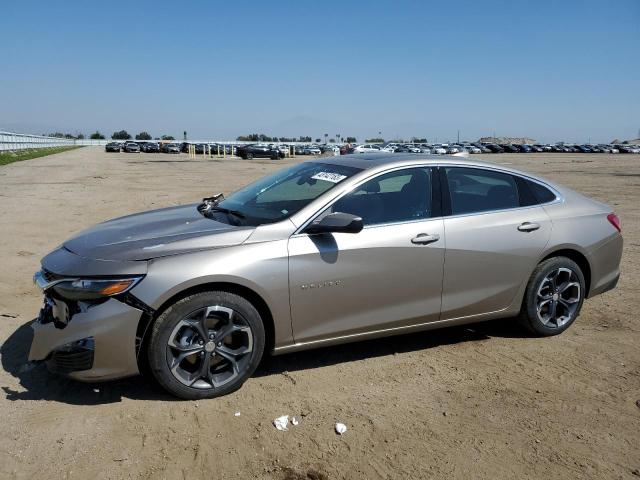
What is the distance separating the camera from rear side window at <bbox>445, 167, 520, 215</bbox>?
4.60 meters

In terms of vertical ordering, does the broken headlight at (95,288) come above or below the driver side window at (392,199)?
below

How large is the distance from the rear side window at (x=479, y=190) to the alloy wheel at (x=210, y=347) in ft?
6.48

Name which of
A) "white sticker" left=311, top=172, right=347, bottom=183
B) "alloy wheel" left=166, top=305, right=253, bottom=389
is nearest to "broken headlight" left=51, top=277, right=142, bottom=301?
"alloy wheel" left=166, top=305, right=253, bottom=389

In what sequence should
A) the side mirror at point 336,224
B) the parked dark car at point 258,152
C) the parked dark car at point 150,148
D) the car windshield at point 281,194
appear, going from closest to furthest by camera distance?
the side mirror at point 336,224, the car windshield at point 281,194, the parked dark car at point 258,152, the parked dark car at point 150,148

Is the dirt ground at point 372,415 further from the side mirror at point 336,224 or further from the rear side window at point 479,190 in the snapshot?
the rear side window at point 479,190

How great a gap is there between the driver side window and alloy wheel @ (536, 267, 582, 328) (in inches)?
52.5

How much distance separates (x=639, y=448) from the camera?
325 cm

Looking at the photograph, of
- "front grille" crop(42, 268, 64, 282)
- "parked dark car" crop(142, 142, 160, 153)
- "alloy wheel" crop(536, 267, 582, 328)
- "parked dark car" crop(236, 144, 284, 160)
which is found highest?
"front grille" crop(42, 268, 64, 282)

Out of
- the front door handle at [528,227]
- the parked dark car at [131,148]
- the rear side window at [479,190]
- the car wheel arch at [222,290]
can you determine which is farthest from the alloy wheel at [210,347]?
the parked dark car at [131,148]

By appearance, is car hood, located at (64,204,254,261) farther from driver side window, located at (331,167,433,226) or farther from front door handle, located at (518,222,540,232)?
front door handle, located at (518,222,540,232)

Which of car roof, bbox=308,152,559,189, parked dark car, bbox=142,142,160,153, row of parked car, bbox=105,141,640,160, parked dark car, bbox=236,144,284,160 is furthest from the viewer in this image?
parked dark car, bbox=142,142,160,153

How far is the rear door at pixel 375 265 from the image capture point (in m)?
3.91

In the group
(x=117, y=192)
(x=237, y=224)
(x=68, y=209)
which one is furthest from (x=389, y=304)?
(x=117, y=192)

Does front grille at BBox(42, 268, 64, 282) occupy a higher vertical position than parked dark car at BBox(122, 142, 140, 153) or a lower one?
higher
